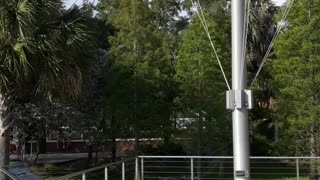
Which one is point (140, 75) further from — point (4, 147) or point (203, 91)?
point (4, 147)

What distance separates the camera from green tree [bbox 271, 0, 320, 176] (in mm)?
19859

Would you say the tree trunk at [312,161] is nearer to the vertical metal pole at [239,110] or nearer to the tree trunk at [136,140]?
the tree trunk at [136,140]

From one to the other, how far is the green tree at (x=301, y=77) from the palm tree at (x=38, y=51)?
8860mm

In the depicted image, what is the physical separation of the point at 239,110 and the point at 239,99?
0.13 meters

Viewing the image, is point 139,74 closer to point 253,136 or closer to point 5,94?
point 253,136

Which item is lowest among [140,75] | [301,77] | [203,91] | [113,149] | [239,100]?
[113,149]

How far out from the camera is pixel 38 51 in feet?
42.2

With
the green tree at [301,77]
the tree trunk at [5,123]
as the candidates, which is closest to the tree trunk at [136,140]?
the green tree at [301,77]

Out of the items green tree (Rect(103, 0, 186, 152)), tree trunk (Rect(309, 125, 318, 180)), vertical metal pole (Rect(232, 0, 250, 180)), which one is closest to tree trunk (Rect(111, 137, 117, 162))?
green tree (Rect(103, 0, 186, 152))

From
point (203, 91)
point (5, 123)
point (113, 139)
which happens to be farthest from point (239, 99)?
point (113, 139)

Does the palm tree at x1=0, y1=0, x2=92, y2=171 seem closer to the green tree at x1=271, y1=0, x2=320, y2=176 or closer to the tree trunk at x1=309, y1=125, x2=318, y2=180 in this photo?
the green tree at x1=271, y1=0, x2=320, y2=176

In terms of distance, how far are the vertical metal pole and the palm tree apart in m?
7.09

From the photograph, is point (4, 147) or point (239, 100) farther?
point (4, 147)

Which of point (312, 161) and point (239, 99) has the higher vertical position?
point (239, 99)
